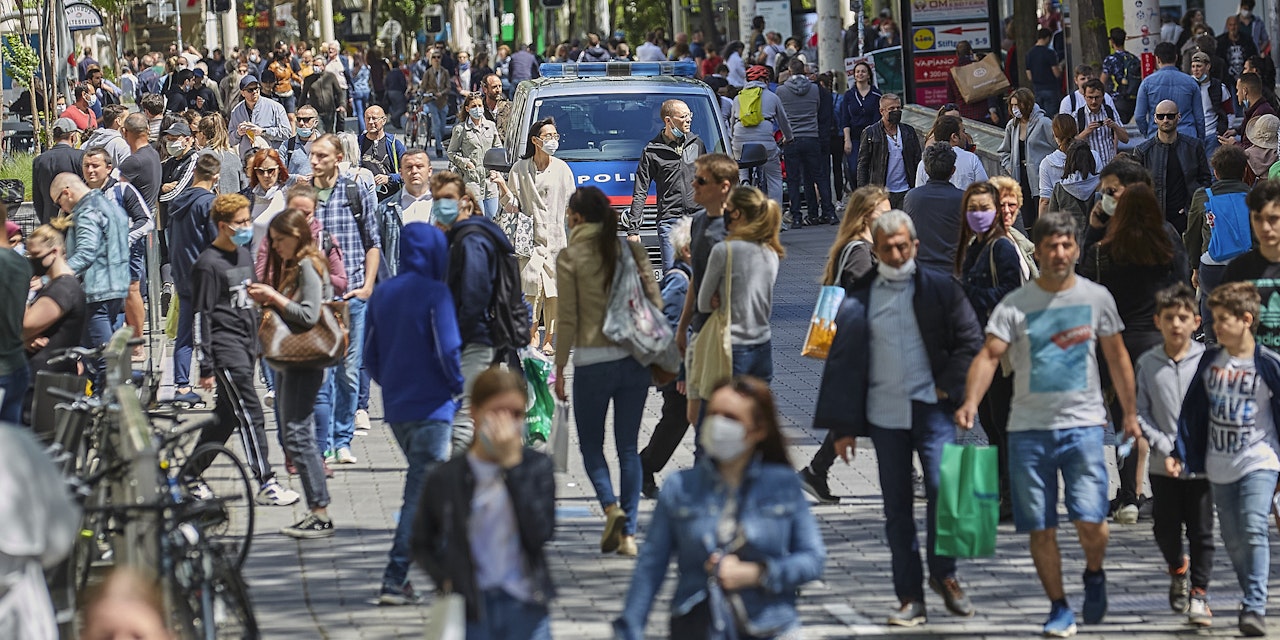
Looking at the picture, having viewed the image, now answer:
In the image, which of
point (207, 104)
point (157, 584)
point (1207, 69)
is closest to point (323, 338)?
point (157, 584)

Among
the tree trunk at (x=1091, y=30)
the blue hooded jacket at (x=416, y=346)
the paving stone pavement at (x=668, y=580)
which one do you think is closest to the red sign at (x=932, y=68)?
the tree trunk at (x=1091, y=30)

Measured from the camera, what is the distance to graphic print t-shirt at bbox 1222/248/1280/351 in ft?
29.3

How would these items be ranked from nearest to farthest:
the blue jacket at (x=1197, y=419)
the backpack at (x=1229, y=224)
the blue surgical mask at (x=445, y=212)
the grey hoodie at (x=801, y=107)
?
1. the blue jacket at (x=1197, y=419)
2. the blue surgical mask at (x=445, y=212)
3. the backpack at (x=1229, y=224)
4. the grey hoodie at (x=801, y=107)

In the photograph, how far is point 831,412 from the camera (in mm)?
8148

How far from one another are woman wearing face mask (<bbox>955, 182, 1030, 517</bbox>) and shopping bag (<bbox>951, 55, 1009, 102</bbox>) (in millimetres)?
16071

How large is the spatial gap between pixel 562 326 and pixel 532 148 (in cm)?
→ 729

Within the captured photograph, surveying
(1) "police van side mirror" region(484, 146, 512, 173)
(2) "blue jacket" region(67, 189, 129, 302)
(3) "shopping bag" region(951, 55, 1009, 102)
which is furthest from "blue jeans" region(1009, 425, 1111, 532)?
(3) "shopping bag" region(951, 55, 1009, 102)

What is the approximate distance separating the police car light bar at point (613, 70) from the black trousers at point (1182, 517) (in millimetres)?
11521

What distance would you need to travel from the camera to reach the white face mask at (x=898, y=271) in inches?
320

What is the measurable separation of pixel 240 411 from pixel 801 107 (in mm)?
14257

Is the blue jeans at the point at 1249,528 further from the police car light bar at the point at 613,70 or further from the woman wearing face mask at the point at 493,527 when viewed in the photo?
the police car light bar at the point at 613,70

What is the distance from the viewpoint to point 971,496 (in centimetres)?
785

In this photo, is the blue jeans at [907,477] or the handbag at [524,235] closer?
the blue jeans at [907,477]

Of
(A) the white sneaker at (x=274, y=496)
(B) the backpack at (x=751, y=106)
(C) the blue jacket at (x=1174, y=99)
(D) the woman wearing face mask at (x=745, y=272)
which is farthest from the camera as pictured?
(B) the backpack at (x=751, y=106)
